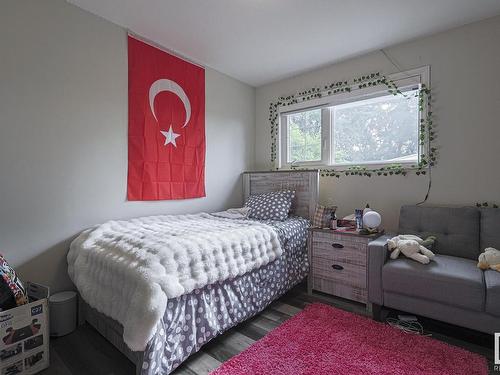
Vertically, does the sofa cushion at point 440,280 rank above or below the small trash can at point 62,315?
above

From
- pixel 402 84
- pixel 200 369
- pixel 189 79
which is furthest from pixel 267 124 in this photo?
pixel 200 369

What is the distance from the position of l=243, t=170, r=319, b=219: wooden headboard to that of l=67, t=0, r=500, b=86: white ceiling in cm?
132

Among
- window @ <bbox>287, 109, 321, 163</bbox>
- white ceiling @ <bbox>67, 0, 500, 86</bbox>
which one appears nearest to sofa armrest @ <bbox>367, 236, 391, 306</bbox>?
window @ <bbox>287, 109, 321, 163</bbox>

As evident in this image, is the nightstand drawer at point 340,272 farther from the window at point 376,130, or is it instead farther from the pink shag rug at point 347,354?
the window at point 376,130

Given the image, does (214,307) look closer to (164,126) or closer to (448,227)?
(164,126)

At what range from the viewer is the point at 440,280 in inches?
66.6

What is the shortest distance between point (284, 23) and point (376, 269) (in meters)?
2.19

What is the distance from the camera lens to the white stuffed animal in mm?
1884

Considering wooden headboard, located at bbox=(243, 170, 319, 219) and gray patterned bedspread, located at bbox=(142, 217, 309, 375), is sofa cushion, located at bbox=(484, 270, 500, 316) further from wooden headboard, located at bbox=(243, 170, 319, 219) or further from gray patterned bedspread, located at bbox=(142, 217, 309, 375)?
wooden headboard, located at bbox=(243, 170, 319, 219)

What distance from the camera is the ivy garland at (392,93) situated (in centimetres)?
243

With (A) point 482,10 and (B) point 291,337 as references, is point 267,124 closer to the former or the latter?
(A) point 482,10

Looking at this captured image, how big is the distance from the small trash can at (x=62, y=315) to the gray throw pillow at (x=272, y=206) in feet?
5.58

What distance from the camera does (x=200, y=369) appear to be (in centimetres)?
148

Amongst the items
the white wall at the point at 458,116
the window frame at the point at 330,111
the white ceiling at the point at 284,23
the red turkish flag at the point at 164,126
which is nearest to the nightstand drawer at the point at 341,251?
the white wall at the point at 458,116
